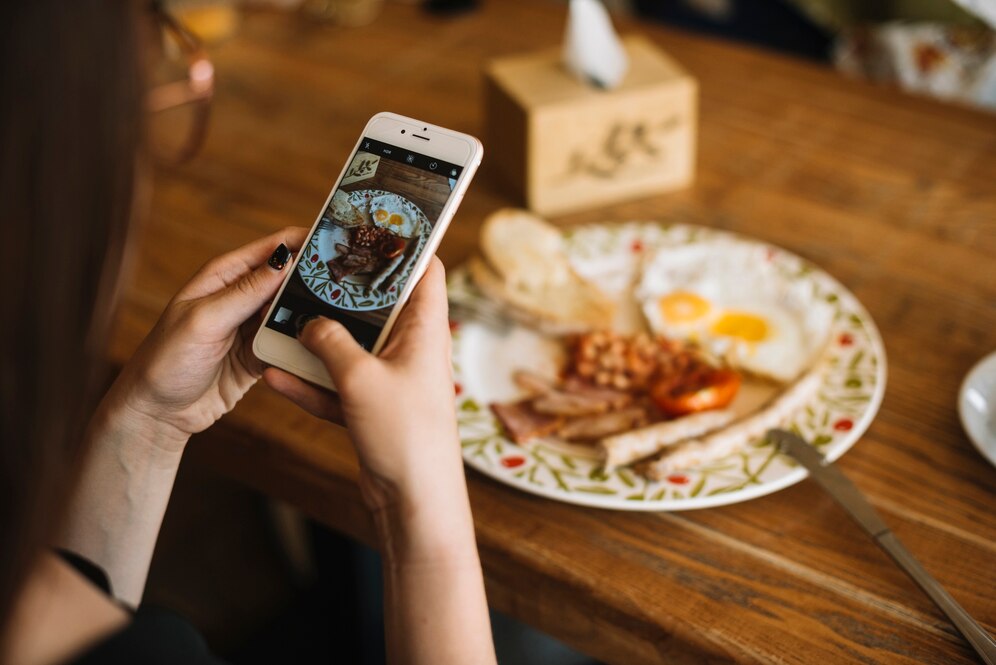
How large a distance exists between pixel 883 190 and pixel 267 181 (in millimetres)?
1167

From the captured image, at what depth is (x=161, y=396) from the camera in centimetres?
93

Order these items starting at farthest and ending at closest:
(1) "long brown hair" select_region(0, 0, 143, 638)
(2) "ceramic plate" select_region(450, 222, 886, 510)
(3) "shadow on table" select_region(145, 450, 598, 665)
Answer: (3) "shadow on table" select_region(145, 450, 598, 665)
(2) "ceramic plate" select_region(450, 222, 886, 510)
(1) "long brown hair" select_region(0, 0, 143, 638)

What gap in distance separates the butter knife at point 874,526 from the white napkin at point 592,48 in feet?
2.45

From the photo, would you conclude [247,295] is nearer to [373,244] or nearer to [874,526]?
[373,244]

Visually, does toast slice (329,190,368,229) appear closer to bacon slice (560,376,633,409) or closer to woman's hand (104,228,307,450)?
woman's hand (104,228,307,450)

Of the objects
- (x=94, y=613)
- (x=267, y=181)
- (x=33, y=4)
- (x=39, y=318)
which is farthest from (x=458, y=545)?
(x=267, y=181)

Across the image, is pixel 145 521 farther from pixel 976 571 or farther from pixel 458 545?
pixel 976 571

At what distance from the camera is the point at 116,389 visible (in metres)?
0.94

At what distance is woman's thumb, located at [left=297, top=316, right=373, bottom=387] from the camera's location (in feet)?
2.64

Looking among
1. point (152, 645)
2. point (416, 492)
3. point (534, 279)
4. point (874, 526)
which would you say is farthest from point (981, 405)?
point (152, 645)

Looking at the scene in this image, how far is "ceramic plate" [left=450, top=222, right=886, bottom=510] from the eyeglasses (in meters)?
0.69

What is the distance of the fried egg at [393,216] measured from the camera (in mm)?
926

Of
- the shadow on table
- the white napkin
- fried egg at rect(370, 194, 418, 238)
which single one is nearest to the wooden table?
the white napkin

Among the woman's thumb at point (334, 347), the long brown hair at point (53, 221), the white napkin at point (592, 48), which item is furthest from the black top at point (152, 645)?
the white napkin at point (592, 48)
